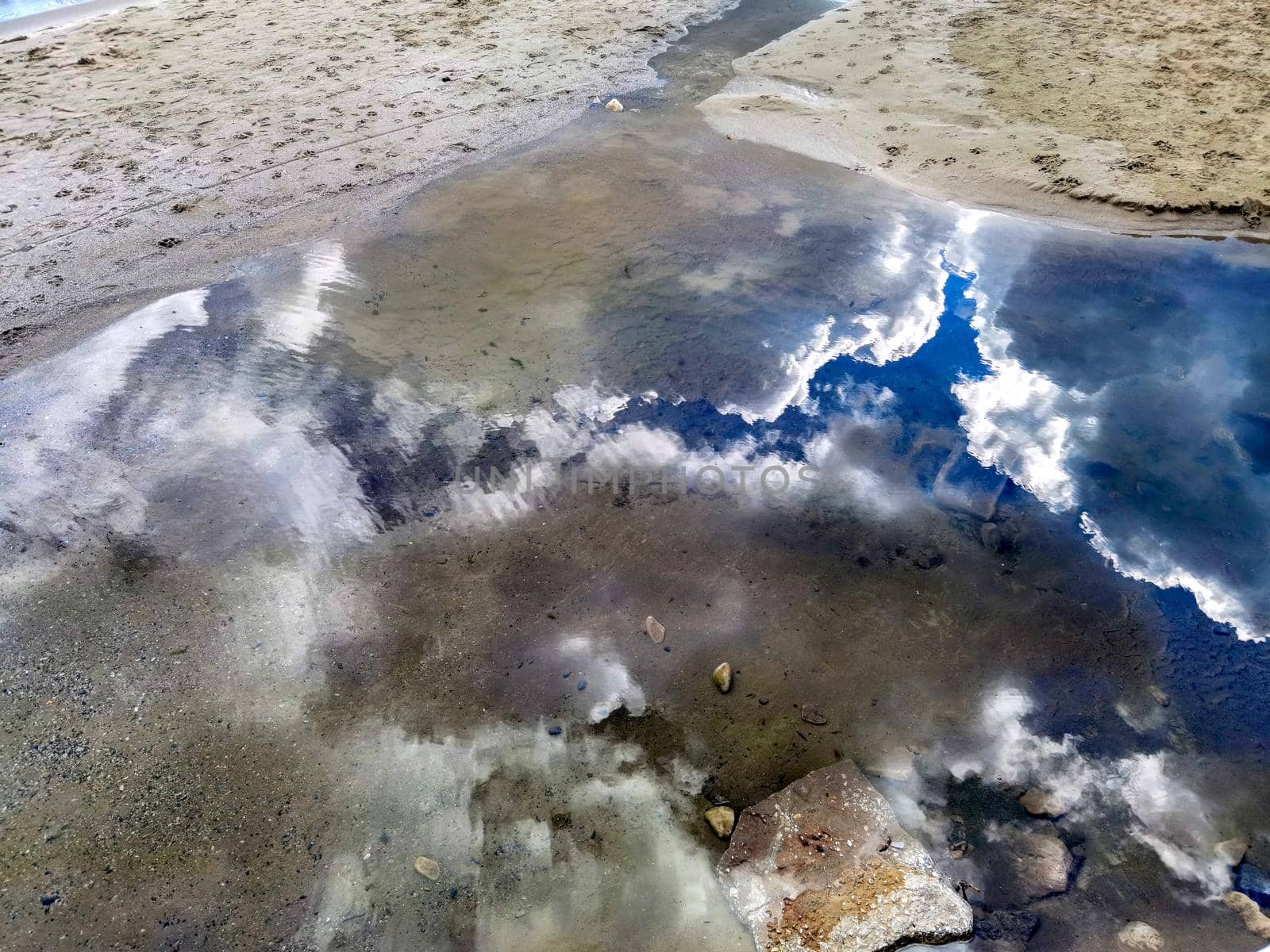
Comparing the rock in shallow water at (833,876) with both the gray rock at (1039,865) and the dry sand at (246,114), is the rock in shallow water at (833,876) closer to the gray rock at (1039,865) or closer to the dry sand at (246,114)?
the gray rock at (1039,865)

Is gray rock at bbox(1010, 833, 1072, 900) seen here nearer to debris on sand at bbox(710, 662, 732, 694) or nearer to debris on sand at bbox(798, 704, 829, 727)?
debris on sand at bbox(798, 704, 829, 727)

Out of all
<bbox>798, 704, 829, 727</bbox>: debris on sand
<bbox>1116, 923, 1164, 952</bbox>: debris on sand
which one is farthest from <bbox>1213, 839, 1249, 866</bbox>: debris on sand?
<bbox>798, 704, 829, 727</bbox>: debris on sand

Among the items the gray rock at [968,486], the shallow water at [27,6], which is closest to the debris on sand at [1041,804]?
the gray rock at [968,486]

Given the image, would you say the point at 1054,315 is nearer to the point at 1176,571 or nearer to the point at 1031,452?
the point at 1031,452

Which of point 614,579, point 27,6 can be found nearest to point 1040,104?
point 614,579

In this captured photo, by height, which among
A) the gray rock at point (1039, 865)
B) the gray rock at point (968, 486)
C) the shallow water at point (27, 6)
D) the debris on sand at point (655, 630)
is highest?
the shallow water at point (27, 6)

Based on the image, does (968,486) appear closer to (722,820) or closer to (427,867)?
(722,820)
